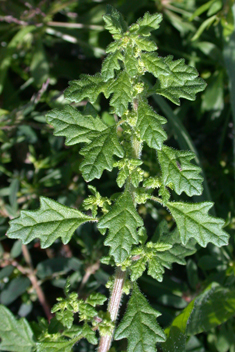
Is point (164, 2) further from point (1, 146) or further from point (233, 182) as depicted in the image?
point (1, 146)

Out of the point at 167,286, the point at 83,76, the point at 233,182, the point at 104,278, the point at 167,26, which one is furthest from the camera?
the point at 167,26

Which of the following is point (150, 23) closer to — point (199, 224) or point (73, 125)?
point (73, 125)

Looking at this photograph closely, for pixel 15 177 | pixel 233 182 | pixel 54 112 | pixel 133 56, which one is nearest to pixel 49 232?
pixel 54 112

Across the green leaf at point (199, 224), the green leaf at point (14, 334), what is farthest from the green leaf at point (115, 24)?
the green leaf at point (14, 334)

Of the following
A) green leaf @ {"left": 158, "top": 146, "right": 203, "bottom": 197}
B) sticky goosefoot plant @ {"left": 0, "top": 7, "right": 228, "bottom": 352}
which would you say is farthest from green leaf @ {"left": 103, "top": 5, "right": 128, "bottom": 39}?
green leaf @ {"left": 158, "top": 146, "right": 203, "bottom": 197}

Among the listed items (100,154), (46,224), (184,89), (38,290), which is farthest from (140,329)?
(38,290)

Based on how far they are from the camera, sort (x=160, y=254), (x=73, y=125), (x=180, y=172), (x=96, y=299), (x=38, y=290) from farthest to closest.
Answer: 1. (x=38, y=290)
2. (x=160, y=254)
3. (x=96, y=299)
4. (x=73, y=125)
5. (x=180, y=172)

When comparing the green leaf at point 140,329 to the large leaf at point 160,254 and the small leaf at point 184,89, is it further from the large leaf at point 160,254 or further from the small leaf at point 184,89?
the small leaf at point 184,89
